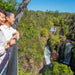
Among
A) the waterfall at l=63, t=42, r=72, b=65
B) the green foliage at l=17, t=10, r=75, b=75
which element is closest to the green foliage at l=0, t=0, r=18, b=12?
the green foliage at l=17, t=10, r=75, b=75

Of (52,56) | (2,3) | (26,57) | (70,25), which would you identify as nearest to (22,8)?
(2,3)

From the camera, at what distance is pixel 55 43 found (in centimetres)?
1786

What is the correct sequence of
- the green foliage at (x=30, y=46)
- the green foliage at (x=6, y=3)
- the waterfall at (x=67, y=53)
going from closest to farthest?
the green foliage at (x=6, y=3) < the green foliage at (x=30, y=46) < the waterfall at (x=67, y=53)

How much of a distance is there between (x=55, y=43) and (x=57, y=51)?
1671 mm

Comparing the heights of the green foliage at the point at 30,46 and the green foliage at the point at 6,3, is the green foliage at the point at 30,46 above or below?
below

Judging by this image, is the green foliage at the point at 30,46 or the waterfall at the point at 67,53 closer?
the green foliage at the point at 30,46

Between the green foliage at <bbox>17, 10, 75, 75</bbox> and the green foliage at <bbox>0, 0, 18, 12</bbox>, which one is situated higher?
the green foliage at <bbox>0, 0, 18, 12</bbox>

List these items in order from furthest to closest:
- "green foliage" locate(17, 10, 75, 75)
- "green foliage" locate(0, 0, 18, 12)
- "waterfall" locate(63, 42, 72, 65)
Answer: "waterfall" locate(63, 42, 72, 65) < "green foliage" locate(17, 10, 75, 75) < "green foliage" locate(0, 0, 18, 12)

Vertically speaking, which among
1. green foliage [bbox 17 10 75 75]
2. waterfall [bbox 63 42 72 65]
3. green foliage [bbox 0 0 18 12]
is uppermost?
green foliage [bbox 0 0 18 12]

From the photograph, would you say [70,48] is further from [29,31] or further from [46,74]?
[29,31]

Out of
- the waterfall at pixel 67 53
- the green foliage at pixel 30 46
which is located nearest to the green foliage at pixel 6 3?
the green foliage at pixel 30 46

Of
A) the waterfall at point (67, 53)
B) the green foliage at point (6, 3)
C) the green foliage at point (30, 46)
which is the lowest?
the waterfall at point (67, 53)

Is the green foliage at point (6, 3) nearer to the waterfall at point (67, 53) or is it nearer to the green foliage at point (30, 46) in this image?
the green foliage at point (30, 46)

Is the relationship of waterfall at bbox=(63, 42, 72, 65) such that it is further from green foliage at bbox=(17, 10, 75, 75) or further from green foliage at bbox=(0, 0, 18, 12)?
green foliage at bbox=(0, 0, 18, 12)
